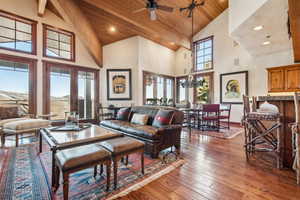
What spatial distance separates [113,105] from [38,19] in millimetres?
4174

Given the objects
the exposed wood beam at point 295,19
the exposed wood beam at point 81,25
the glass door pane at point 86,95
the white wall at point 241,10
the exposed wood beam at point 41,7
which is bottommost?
the glass door pane at point 86,95

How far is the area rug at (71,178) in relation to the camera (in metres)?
1.73

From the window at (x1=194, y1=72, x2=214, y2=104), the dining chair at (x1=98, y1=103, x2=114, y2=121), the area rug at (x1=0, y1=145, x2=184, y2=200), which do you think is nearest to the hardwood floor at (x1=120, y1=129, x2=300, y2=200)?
the area rug at (x1=0, y1=145, x2=184, y2=200)

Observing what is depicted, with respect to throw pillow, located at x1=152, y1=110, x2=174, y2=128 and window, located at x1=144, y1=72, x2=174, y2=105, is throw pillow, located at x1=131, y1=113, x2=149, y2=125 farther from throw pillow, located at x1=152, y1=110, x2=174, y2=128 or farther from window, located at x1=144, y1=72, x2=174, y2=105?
window, located at x1=144, y1=72, x2=174, y2=105

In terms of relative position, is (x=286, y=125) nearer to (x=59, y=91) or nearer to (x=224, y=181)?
(x=224, y=181)

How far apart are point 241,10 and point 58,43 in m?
6.18

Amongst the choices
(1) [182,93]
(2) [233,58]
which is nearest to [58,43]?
(1) [182,93]

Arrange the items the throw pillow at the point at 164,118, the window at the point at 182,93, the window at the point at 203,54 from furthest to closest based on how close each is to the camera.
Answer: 1. the window at the point at 182,93
2. the window at the point at 203,54
3. the throw pillow at the point at 164,118

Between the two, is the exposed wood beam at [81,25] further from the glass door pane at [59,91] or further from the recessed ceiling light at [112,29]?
the glass door pane at [59,91]

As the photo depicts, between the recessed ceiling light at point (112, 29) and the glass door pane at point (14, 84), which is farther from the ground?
the recessed ceiling light at point (112, 29)

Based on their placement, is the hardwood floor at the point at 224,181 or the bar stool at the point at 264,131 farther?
the bar stool at the point at 264,131

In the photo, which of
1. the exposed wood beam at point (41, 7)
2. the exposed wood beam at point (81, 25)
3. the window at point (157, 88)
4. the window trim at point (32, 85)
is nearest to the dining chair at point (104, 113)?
the window at point (157, 88)

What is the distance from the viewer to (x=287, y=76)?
16.0ft

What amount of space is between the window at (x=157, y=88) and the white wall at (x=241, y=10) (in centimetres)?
425
